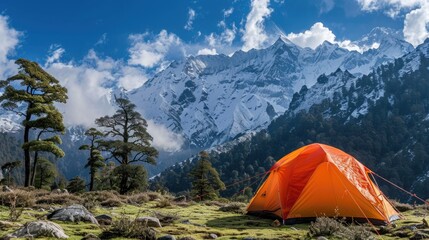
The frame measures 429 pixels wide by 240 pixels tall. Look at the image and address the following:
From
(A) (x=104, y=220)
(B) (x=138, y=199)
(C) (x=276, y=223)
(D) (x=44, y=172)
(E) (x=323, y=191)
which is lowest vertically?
Result: (C) (x=276, y=223)

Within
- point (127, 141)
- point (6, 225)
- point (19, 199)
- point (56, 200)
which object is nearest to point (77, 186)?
point (127, 141)

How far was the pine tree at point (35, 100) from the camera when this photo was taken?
2962 cm

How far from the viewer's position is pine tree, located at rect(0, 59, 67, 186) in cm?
2962

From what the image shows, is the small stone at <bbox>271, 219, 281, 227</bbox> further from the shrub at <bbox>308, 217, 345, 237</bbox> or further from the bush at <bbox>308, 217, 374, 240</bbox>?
the shrub at <bbox>308, 217, 345, 237</bbox>

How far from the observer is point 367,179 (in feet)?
48.9

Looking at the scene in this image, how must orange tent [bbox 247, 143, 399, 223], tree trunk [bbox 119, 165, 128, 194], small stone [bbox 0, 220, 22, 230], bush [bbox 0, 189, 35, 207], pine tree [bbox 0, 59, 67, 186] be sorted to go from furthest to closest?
tree trunk [bbox 119, 165, 128, 194] → pine tree [bbox 0, 59, 67, 186] → bush [bbox 0, 189, 35, 207] → orange tent [bbox 247, 143, 399, 223] → small stone [bbox 0, 220, 22, 230]

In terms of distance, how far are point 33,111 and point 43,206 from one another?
16.6m

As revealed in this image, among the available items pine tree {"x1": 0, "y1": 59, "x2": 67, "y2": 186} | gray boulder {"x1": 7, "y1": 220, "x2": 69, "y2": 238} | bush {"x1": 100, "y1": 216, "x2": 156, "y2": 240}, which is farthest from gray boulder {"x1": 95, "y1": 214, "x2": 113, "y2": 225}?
pine tree {"x1": 0, "y1": 59, "x2": 67, "y2": 186}

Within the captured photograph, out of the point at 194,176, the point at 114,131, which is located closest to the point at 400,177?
the point at 194,176

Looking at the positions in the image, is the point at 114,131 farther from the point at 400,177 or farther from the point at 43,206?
the point at 400,177

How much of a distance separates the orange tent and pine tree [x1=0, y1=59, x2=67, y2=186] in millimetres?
20290

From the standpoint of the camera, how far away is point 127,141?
3841cm

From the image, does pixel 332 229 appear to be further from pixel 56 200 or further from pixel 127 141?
pixel 127 141

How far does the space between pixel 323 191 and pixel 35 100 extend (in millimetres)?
23231
